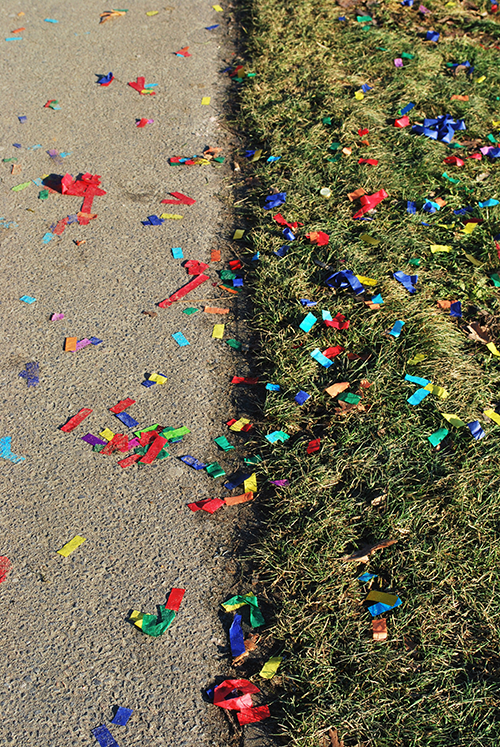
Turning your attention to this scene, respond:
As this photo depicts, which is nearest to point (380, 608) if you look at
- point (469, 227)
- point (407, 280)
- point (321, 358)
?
point (321, 358)

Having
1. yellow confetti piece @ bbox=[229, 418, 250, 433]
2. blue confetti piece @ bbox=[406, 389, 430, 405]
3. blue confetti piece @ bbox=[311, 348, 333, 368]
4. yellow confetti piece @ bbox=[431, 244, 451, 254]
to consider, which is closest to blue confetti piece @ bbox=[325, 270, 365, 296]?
blue confetti piece @ bbox=[311, 348, 333, 368]

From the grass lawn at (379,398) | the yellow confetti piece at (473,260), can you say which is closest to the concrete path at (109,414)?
the grass lawn at (379,398)

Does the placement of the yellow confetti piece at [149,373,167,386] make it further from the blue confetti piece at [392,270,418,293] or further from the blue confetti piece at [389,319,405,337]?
the blue confetti piece at [392,270,418,293]

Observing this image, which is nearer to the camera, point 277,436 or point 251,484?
point 251,484

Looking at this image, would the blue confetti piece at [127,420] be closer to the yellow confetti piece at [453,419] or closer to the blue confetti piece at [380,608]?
the blue confetti piece at [380,608]

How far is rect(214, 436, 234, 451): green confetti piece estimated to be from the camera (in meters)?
2.63

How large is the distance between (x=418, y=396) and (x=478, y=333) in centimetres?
62

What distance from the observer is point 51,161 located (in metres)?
4.20

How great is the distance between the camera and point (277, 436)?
2.64 m

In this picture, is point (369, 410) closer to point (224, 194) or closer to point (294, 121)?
point (224, 194)

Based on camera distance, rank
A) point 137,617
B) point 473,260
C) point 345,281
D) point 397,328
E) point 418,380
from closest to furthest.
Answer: point 137,617 < point 418,380 < point 397,328 < point 345,281 < point 473,260

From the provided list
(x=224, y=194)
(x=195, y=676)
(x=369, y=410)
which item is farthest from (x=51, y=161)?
(x=195, y=676)

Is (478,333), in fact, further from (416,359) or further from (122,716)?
(122,716)

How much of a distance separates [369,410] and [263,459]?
55 cm
